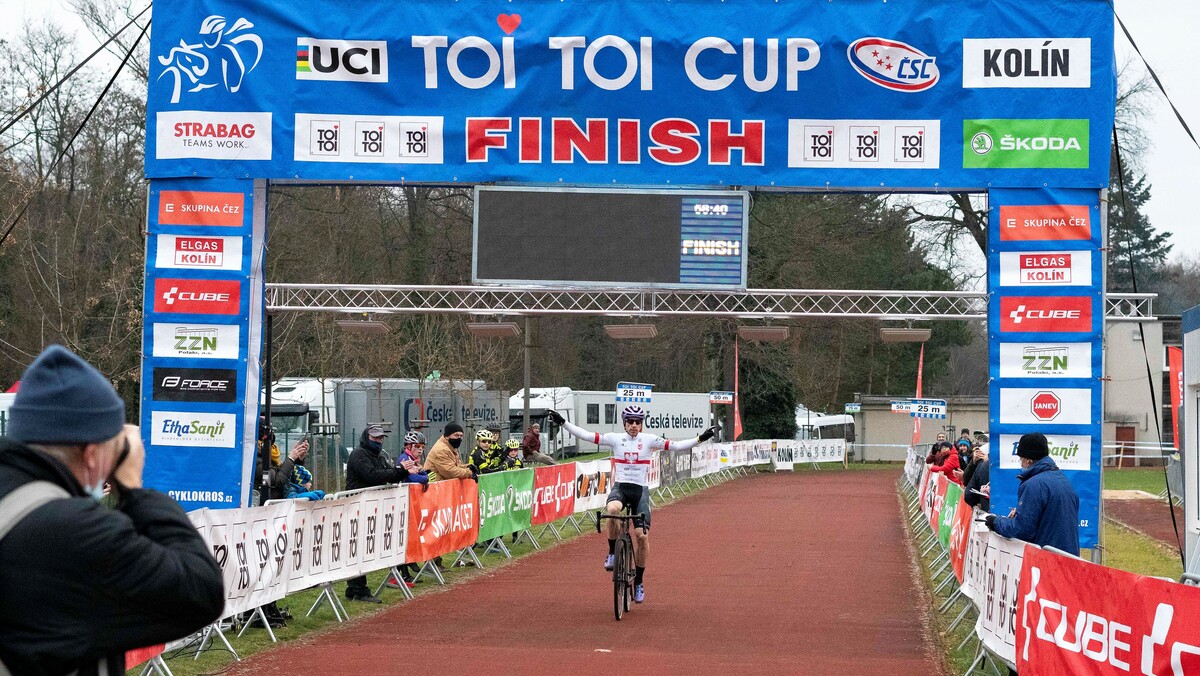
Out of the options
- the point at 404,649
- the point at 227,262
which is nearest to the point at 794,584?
the point at 404,649

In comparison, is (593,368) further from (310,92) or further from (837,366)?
(310,92)

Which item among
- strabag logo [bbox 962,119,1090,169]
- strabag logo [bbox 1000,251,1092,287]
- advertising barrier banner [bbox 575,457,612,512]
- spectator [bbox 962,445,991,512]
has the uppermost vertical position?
strabag logo [bbox 962,119,1090,169]

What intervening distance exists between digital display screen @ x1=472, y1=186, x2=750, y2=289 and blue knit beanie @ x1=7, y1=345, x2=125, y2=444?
11.2 meters

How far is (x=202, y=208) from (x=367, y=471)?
3.22 meters

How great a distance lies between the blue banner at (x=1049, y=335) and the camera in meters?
13.4

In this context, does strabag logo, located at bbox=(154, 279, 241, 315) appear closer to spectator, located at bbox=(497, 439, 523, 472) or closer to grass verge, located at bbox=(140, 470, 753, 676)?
grass verge, located at bbox=(140, 470, 753, 676)

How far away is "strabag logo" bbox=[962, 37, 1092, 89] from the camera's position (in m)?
13.5

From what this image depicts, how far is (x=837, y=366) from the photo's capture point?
217 ft

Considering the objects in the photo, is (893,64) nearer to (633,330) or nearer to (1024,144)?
(1024,144)

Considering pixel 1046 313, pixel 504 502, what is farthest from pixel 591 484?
pixel 1046 313

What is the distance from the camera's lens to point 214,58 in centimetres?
1411

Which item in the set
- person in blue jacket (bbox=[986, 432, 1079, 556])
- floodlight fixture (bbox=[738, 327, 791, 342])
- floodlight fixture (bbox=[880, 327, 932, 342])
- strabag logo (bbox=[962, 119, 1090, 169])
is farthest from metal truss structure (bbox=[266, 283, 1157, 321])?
person in blue jacket (bbox=[986, 432, 1079, 556])

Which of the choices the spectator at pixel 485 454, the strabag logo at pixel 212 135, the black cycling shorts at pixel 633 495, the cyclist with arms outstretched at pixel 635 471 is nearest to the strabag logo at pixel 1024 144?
the cyclist with arms outstretched at pixel 635 471

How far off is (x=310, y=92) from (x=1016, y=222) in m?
7.20
